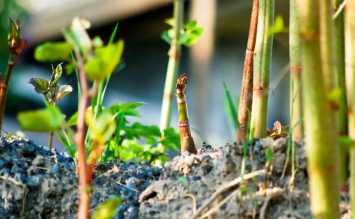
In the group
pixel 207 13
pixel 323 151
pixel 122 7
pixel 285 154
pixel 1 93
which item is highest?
pixel 122 7

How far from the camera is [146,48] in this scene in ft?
21.8

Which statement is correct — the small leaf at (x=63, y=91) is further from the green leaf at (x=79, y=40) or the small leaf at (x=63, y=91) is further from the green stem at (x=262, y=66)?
the green leaf at (x=79, y=40)

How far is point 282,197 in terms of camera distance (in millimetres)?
1146

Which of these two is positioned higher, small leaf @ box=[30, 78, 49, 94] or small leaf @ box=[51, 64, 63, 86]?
small leaf @ box=[51, 64, 63, 86]

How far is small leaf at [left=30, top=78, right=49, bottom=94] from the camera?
Result: 151 cm

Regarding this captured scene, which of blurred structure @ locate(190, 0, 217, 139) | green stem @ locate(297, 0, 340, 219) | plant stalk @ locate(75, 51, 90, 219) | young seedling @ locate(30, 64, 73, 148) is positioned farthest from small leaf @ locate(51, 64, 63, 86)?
blurred structure @ locate(190, 0, 217, 139)

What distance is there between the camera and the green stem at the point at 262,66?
4.20 feet

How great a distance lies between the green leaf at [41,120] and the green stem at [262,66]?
1.46 feet

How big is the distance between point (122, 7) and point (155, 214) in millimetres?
4600

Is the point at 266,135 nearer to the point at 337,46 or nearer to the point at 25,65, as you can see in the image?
the point at 337,46

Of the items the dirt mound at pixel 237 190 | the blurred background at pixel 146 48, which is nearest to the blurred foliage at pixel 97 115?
the dirt mound at pixel 237 190

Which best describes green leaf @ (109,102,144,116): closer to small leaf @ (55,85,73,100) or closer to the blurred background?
small leaf @ (55,85,73,100)

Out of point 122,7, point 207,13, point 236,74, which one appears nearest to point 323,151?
point 207,13

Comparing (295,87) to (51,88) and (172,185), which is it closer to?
(172,185)
